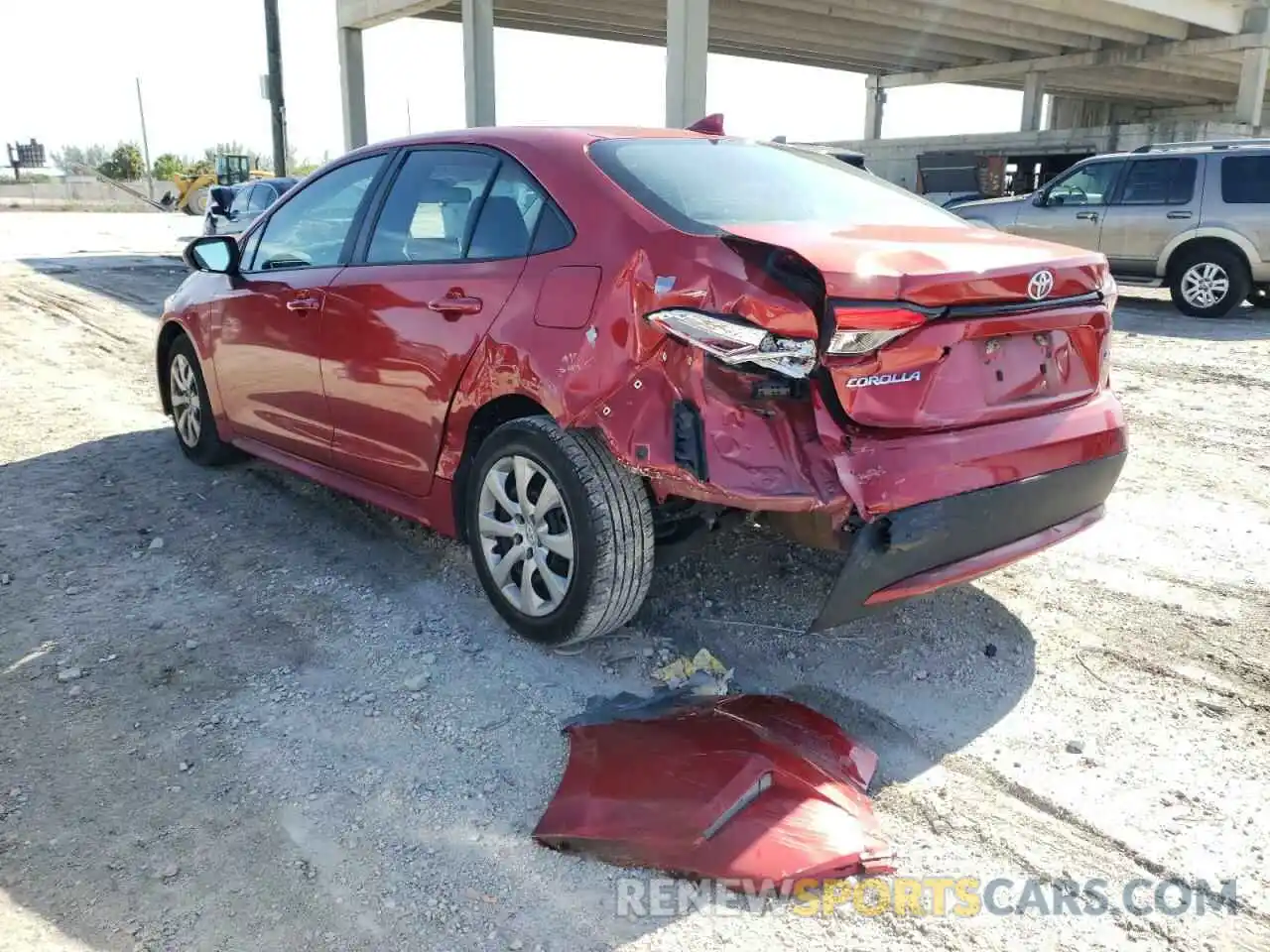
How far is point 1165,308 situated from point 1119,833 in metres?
10.8

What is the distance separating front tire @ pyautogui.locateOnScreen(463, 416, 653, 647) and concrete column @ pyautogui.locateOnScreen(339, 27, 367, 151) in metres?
21.9

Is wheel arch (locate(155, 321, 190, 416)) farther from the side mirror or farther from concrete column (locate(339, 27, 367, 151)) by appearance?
concrete column (locate(339, 27, 367, 151))

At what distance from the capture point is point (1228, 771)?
2.77m

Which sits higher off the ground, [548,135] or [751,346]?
[548,135]

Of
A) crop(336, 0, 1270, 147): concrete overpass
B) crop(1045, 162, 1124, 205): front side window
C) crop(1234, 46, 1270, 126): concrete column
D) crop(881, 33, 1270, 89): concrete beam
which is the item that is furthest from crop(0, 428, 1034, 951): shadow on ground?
crop(881, 33, 1270, 89): concrete beam

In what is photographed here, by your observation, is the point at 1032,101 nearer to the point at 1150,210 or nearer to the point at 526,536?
the point at 1150,210

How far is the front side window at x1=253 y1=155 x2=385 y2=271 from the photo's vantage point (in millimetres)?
4164

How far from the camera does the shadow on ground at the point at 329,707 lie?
232 cm

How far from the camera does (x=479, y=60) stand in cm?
1994

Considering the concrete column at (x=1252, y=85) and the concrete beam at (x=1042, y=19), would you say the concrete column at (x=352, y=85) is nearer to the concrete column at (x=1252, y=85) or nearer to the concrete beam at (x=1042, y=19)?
the concrete beam at (x=1042, y=19)

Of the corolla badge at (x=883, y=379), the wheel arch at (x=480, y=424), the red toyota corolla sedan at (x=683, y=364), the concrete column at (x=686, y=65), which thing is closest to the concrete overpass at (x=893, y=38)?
the concrete column at (x=686, y=65)

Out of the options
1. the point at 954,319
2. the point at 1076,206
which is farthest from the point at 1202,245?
the point at 954,319

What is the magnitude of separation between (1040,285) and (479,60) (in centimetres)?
1904

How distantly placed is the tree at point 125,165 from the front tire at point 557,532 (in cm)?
7056
